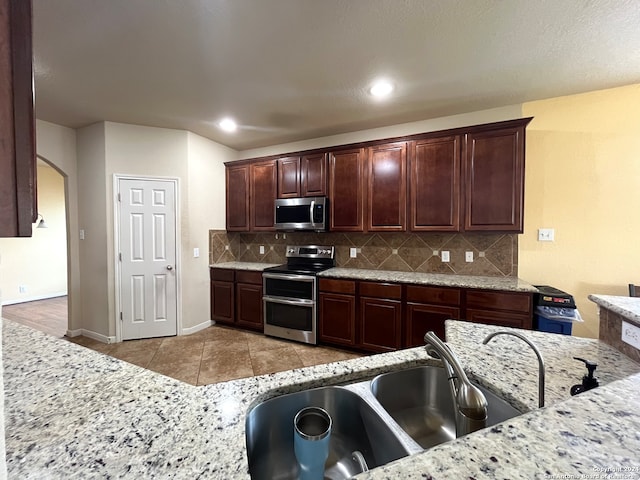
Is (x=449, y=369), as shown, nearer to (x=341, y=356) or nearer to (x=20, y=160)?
(x=20, y=160)

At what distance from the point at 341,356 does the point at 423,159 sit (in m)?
2.36

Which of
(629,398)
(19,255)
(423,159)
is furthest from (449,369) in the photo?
(19,255)

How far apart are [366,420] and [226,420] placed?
0.44 metres

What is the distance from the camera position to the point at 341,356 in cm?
298

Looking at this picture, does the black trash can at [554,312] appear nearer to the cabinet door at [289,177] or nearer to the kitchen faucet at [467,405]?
the kitchen faucet at [467,405]

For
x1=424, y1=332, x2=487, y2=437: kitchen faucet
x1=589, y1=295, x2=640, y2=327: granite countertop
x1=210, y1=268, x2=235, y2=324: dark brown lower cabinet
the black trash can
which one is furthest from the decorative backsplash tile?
x1=424, y1=332, x2=487, y2=437: kitchen faucet

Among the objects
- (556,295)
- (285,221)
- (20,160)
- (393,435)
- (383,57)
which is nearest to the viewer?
(20,160)

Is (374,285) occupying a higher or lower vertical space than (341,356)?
higher

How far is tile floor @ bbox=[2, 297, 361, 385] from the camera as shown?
2661 mm

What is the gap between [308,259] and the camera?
150 inches

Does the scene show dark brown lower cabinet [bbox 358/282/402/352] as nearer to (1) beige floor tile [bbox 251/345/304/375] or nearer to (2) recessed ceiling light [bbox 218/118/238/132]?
(1) beige floor tile [bbox 251/345/304/375]

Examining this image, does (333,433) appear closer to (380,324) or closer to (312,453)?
(312,453)

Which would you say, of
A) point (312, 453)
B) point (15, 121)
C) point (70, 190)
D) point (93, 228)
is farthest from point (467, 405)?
point (70, 190)

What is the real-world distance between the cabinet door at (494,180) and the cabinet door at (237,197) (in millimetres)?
2887
